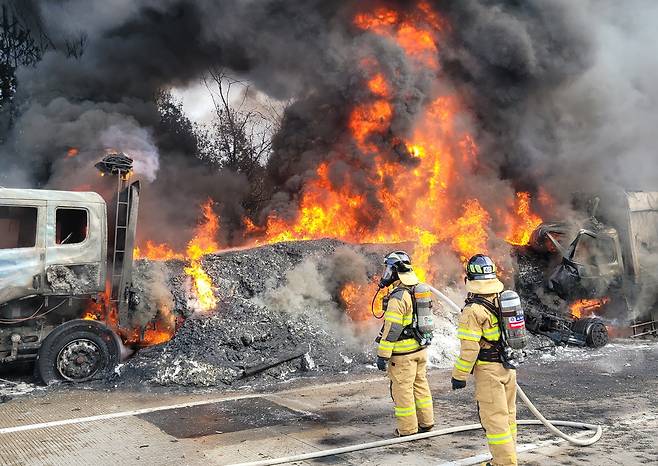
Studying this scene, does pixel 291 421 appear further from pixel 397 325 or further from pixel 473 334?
pixel 473 334

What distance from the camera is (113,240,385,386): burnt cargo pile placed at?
802 centimetres

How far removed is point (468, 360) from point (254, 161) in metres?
26.1

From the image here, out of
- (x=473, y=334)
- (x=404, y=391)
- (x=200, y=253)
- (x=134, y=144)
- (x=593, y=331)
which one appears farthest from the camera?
(x=134, y=144)

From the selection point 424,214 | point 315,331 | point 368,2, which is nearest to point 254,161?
point 368,2

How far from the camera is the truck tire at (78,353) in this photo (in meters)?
7.27

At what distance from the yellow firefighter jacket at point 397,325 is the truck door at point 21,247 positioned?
5.21 metres

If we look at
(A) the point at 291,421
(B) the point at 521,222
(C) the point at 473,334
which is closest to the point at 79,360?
(A) the point at 291,421

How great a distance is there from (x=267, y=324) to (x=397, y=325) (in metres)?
4.85

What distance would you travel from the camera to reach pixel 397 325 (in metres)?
5.03

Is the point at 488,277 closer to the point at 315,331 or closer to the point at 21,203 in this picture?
the point at 315,331

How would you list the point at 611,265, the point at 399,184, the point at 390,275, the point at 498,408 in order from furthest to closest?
the point at 399,184, the point at 611,265, the point at 390,275, the point at 498,408

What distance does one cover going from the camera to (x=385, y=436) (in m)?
5.11

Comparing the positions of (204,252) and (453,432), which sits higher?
(204,252)

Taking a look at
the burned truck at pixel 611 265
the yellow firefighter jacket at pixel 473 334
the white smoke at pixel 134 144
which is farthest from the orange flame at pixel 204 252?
the burned truck at pixel 611 265
